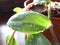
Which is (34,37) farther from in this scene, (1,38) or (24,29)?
(1,38)

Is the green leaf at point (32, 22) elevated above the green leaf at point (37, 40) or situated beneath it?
elevated above

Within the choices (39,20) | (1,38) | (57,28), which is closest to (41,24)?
(39,20)

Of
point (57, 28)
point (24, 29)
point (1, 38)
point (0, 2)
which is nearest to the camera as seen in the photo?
point (24, 29)

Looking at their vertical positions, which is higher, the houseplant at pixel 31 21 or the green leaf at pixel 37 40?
the houseplant at pixel 31 21

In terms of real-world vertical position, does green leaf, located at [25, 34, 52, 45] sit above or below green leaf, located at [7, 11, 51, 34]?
below

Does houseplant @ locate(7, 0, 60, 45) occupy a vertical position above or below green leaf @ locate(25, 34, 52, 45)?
above

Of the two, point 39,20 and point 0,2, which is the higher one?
point 39,20

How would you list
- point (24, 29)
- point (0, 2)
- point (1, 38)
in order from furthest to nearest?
point (0, 2)
point (1, 38)
point (24, 29)

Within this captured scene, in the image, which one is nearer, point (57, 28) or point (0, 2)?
point (57, 28)
